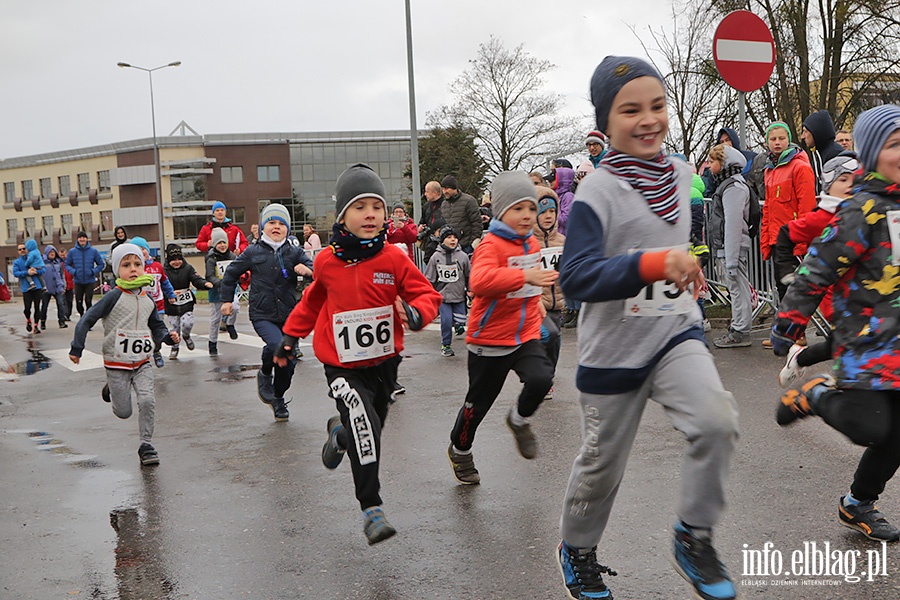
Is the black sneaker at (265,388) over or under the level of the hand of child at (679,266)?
under

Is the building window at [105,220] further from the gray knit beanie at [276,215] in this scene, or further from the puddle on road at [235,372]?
the gray knit beanie at [276,215]

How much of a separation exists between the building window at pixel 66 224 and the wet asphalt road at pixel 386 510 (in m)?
91.7

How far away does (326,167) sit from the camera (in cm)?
9162

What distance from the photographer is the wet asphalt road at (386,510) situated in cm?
427

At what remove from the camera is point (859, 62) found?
84.3 feet

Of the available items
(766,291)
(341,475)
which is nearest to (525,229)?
(341,475)

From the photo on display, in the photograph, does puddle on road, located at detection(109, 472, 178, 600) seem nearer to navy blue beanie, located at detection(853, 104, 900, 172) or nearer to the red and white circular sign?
navy blue beanie, located at detection(853, 104, 900, 172)

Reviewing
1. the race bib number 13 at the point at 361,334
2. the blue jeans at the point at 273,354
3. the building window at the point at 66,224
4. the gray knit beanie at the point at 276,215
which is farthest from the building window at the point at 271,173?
the race bib number 13 at the point at 361,334

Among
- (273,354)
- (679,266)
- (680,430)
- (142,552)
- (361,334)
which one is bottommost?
(142,552)

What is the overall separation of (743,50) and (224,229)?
9.16 metres

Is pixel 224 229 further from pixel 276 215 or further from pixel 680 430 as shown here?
pixel 680 430

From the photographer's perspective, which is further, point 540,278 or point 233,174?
point 233,174

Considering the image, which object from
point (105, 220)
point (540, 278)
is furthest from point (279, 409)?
point (105, 220)

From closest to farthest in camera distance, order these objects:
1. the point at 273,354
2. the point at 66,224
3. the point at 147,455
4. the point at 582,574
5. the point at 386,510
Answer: the point at 582,574, the point at 386,510, the point at 147,455, the point at 273,354, the point at 66,224
